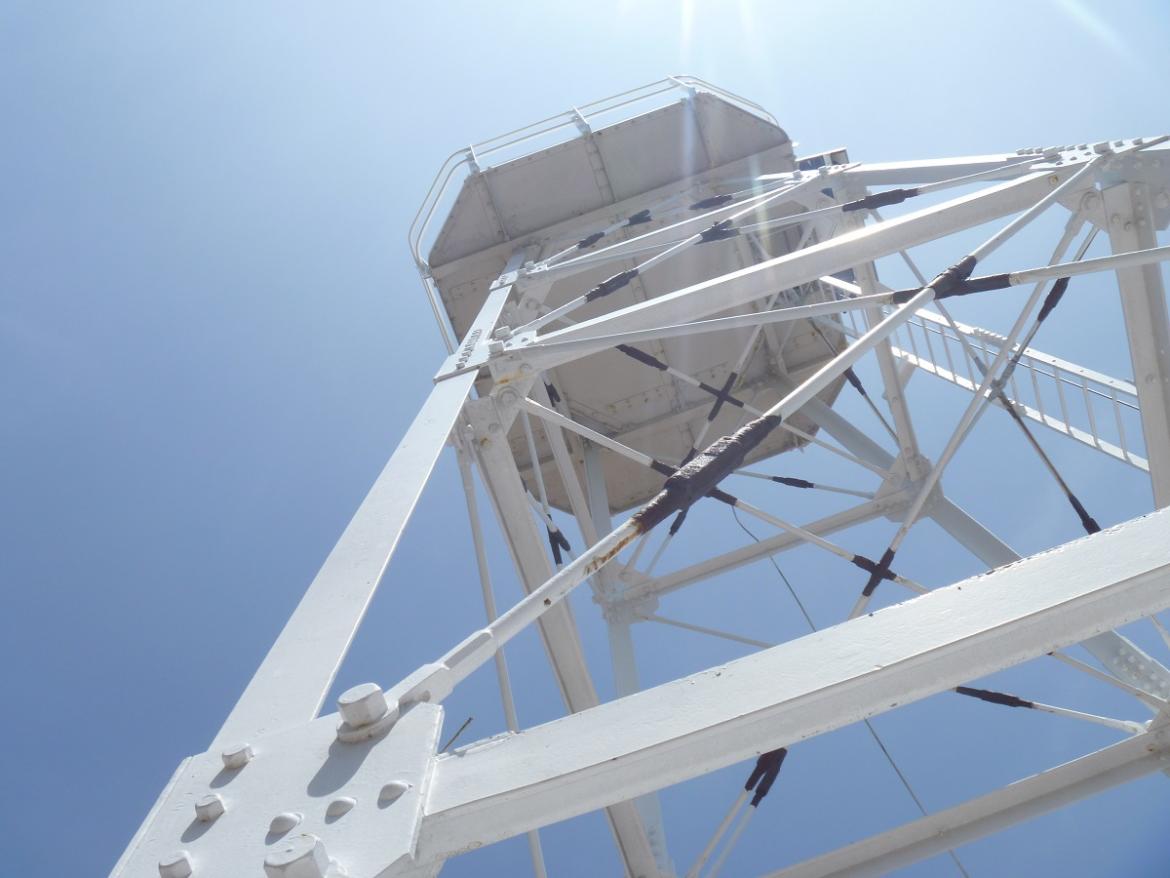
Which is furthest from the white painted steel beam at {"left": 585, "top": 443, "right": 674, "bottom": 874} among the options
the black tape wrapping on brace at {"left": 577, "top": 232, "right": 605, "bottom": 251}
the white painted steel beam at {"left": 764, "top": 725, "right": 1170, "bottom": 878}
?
the black tape wrapping on brace at {"left": 577, "top": 232, "right": 605, "bottom": 251}

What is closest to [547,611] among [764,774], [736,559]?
[764,774]

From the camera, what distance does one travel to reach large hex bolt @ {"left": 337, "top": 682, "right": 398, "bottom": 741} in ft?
7.23

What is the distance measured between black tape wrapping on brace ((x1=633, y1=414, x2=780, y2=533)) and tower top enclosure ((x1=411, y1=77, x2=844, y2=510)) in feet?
17.8

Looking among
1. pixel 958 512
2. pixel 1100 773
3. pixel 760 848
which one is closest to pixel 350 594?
pixel 1100 773

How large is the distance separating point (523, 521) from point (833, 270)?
97.8 inches

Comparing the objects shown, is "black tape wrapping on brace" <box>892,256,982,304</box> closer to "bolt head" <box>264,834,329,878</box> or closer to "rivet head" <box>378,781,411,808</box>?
"rivet head" <box>378,781,411,808</box>

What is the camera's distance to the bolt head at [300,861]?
1724mm

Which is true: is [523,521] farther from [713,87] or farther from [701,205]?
[713,87]

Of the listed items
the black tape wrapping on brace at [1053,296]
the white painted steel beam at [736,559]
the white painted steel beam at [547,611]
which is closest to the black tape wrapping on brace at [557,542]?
the white painted steel beam at [736,559]

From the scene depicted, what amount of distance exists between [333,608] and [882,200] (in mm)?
5793

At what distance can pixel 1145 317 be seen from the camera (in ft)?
18.0

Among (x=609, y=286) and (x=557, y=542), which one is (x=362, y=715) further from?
(x=557, y=542)

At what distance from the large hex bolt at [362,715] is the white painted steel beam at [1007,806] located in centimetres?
432

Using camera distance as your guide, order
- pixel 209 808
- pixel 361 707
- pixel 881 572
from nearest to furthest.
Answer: pixel 209 808
pixel 361 707
pixel 881 572
